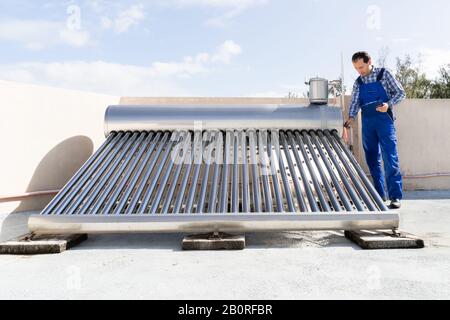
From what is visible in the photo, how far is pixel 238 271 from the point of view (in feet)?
7.41

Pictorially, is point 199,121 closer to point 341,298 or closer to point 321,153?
point 321,153

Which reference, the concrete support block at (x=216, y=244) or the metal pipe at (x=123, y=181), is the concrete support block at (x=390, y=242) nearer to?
the concrete support block at (x=216, y=244)

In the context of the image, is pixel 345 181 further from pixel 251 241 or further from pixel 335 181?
pixel 251 241

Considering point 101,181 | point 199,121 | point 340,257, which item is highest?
point 199,121

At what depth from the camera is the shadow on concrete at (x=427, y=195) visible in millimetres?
5356

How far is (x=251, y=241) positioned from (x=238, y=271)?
840 mm

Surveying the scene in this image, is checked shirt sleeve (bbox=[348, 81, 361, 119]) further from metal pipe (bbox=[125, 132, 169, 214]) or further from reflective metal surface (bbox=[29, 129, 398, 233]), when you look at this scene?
metal pipe (bbox=[125, 132, 169, 214])

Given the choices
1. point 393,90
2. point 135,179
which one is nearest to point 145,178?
point 135,179

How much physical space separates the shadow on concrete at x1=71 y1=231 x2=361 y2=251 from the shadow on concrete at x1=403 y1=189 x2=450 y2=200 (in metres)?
2.68

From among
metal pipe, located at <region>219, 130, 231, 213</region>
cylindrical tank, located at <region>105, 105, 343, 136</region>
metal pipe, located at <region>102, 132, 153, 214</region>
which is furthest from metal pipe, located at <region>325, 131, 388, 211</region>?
metal pipe, located at <region>102, 132, 153, 214</region>

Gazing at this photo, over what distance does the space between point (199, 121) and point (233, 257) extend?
6.05 ft
